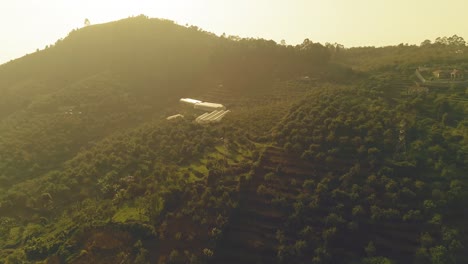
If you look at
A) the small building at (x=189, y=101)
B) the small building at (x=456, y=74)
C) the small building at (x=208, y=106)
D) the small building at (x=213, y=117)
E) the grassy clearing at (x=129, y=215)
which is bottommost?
the grassy clearing at (x=129, y=215)

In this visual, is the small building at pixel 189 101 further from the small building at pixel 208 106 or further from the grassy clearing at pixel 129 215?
the grassy clearing at pixel 129 215

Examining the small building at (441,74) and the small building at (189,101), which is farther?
the small building at (189,101)

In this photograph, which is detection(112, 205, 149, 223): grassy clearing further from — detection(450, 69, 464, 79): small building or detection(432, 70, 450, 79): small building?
detection(450, 69, 464, 79): small building

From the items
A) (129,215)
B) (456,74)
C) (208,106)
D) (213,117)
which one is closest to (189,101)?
(208,106)

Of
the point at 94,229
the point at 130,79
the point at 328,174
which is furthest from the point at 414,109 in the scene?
the point at 130,79

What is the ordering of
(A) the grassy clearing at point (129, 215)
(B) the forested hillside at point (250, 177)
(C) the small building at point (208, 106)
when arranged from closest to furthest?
(B) the forested hillside at point (250, 177), (A) the grassy clearing at point (129, 215), (C) the small building at point (208, 106)

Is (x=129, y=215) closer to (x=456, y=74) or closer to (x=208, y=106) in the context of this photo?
(x=208, y=106)

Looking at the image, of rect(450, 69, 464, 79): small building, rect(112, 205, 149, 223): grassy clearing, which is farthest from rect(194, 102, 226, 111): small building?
rect(450, 69, 464, 79): small building

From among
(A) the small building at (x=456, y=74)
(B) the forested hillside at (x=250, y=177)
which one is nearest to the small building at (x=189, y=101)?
(B) the forested hillside at (x=250, y=177)
